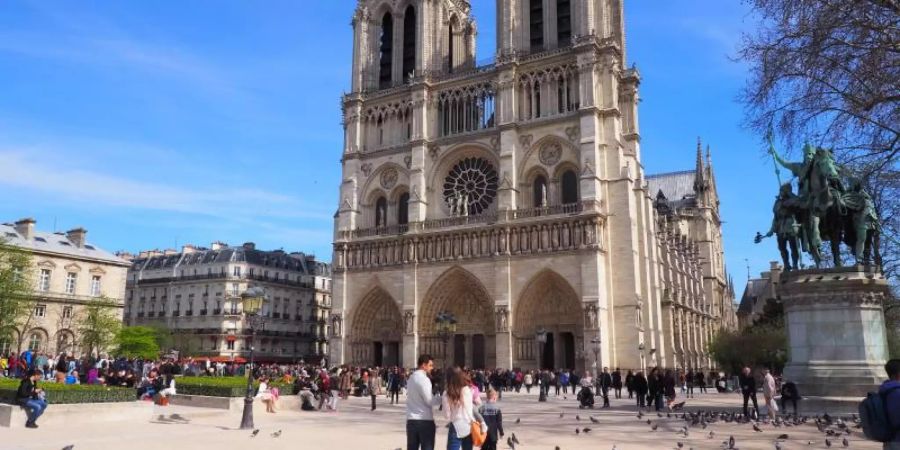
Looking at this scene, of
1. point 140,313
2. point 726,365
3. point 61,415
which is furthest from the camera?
point 140,313

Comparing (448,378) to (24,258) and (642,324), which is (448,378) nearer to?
(642,324)

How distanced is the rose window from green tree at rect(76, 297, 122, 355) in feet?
67.7

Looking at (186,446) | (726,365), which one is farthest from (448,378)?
(726,365)

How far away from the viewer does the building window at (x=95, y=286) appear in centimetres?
4297

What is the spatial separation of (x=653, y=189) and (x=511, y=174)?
35180 millimetres

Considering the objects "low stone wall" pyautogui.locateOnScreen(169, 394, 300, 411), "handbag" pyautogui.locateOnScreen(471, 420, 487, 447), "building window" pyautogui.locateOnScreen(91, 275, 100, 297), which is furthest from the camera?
"building window" pyautogui.locateOnScreen(91, 275, 100, 297)

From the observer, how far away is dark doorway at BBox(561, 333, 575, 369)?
35.8 m

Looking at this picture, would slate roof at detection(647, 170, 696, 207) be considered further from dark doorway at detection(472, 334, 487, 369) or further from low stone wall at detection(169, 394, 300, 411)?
low stone wall at detection(169, 394, 300, 411)

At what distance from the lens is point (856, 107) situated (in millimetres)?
12102

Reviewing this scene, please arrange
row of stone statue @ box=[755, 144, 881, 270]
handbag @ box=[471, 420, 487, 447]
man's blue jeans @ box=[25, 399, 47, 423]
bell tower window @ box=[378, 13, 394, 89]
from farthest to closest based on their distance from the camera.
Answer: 1. bell tower window @ box=[378, 13, 394, 89]
2. row of stone statue @ box=[755, 144, 881, 270]
3. man's blue jeans @ box=[25, 399, 47, 423]
4. handbag @ box=[471, 420, 487, 447]

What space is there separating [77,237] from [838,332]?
4361cm

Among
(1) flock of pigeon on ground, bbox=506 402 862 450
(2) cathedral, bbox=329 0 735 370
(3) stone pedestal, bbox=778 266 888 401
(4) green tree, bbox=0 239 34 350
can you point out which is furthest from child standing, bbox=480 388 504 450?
(4) green tree, bbox=0 239 34 350

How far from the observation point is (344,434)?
12.7m

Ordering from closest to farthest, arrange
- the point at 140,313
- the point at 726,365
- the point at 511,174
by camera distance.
A: the point at 511,174
the point at 726,365
the point at 140,313
